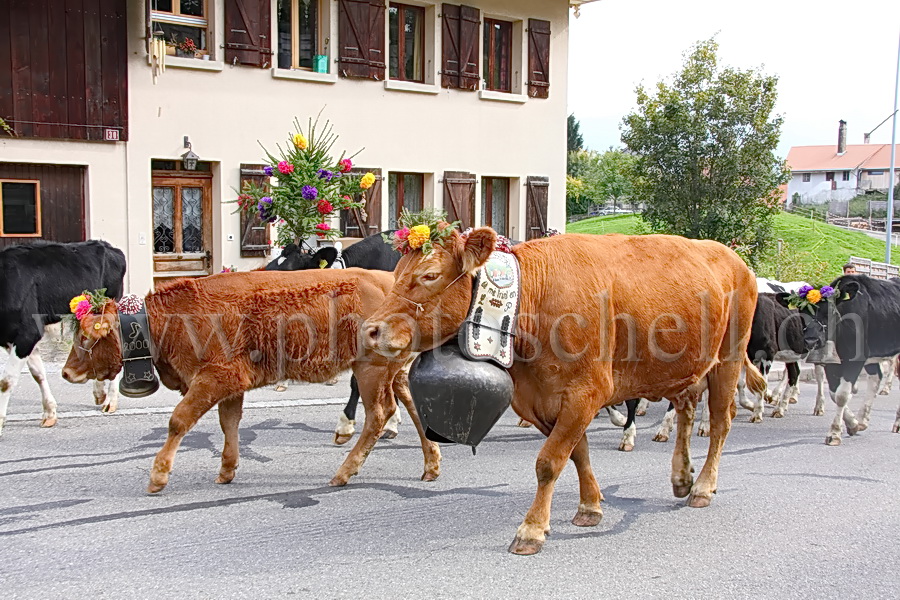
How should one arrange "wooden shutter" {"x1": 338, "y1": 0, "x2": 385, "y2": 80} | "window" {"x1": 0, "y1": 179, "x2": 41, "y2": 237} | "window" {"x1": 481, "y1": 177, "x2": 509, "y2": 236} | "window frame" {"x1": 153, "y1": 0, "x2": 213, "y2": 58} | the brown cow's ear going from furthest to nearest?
"window" {"x1": 481, "y1": 177, "x2": 509, "y2": 236}, "wooden shutter" {"x1": 338, "y1": 0, "x2": 385, "y2": 80}, "window frame" {"x1": 153, "y1": 0, "x2": 213, "y2": 58}, "window" {"x1": 0, "y1": 179, "x2": 41, "y2": 237}, the brown cow's ear

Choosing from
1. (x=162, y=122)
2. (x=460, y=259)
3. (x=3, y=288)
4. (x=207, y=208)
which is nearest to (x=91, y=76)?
(x=162, y=122)

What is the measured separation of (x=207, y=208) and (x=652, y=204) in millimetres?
11390

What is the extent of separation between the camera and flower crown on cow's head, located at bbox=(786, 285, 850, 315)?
10328 millimetres

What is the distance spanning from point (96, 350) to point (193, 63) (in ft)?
34.2

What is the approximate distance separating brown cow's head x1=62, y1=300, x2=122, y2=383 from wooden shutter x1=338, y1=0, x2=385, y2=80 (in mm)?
11946

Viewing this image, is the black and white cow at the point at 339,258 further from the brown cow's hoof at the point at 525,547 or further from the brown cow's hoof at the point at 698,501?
the brown cow's hoof at the point at 525,547

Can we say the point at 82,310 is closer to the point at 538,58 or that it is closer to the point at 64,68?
the point at 64,68

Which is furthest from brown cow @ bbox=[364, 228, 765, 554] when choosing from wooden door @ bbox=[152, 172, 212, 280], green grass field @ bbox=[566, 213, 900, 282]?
green grass field @ bbox=[566, 213, 900, 282]

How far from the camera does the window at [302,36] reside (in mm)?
17625

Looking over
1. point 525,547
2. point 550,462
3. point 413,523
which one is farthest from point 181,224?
point 525,547

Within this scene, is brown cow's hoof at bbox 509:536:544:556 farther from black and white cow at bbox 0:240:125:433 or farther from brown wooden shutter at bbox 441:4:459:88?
brown wooden shutter at bbox 441:4:459:88

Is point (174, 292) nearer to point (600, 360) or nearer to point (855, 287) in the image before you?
point (600, 360)

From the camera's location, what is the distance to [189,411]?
21.9 feet

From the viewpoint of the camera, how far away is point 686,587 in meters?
5.09
